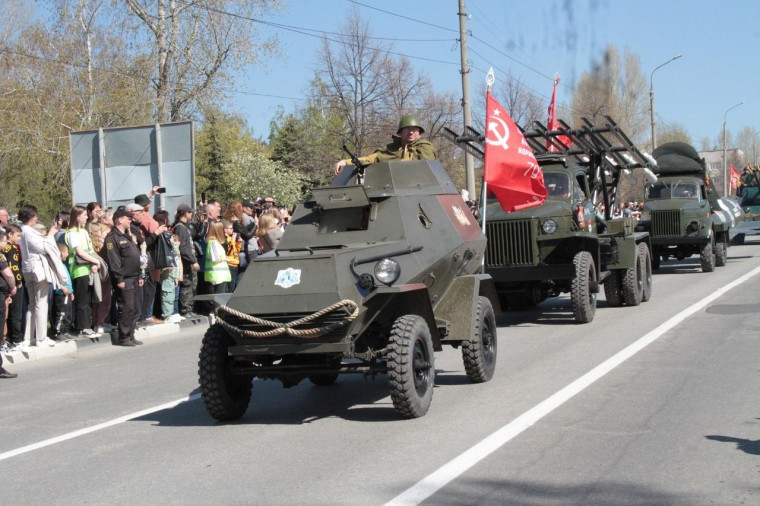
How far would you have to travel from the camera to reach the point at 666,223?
79.7 ft

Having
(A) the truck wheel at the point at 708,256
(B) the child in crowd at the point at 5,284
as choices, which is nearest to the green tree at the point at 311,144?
(A) the truck wheel at the point at 708,256

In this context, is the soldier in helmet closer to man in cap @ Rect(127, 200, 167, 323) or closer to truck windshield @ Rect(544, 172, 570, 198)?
truck windshield @ Rect(544, 172, 570, 198)

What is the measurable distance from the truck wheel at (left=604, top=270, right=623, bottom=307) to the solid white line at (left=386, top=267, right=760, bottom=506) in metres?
3.56

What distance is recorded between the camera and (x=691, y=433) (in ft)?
23.8

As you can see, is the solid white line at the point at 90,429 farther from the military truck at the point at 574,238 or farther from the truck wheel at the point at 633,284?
the truck wheel at the point at 633,284

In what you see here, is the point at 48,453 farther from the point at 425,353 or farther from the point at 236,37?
the point at 236,37

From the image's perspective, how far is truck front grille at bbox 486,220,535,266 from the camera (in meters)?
14.5

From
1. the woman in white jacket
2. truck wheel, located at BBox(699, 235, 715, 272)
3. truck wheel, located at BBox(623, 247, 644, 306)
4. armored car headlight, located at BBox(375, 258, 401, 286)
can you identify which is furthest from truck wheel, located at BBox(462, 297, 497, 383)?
truck wheel, located at BBox(699, 235, 715, 272)

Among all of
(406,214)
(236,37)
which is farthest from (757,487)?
(236,37)

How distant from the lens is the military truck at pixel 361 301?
781 cm

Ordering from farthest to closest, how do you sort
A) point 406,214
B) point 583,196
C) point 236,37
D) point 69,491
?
point 236,37
point 583,196
point 406,214
point 69,491

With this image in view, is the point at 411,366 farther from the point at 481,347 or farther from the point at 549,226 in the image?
the point at 549,226

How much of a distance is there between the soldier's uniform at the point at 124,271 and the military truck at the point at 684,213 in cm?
1339

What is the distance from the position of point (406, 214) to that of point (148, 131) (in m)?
10.4
